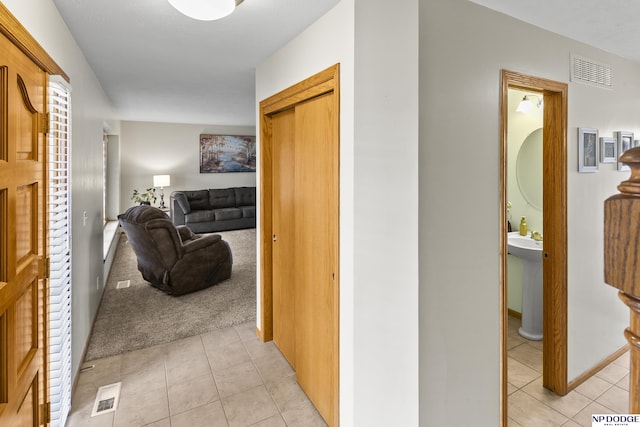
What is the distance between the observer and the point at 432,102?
1.63m

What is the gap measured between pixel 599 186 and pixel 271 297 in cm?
270

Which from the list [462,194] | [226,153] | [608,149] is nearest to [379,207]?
[462,194]

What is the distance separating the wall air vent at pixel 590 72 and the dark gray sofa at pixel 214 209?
266 inches

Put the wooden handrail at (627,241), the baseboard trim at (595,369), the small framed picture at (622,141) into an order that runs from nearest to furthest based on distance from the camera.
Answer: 1. the wooden handrail at (627,241)
2. the baseboard trim at (595,369)
3. the small framed picture at (622,141)

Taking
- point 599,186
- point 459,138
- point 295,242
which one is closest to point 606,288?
point 599,186

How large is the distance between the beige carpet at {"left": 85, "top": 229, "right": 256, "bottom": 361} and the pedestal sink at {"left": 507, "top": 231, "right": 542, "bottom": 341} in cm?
262

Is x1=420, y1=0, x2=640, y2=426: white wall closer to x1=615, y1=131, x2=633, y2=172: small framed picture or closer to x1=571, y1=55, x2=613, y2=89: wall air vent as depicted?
x1=571, y1=55, x2=613, y2=89: wall air vent

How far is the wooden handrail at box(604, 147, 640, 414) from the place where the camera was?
1.34 ft

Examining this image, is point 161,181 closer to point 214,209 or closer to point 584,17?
point 214,209

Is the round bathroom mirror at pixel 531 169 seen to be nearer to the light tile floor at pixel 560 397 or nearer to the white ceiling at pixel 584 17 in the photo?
the white ceiling at pixel 584 17

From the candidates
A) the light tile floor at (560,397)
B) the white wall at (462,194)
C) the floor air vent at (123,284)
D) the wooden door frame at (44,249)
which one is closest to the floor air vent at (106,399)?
the wooden door frame at (44,249)

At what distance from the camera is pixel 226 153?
852cm

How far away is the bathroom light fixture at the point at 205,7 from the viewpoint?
1.55 metres

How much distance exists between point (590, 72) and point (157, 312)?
4.32 m
